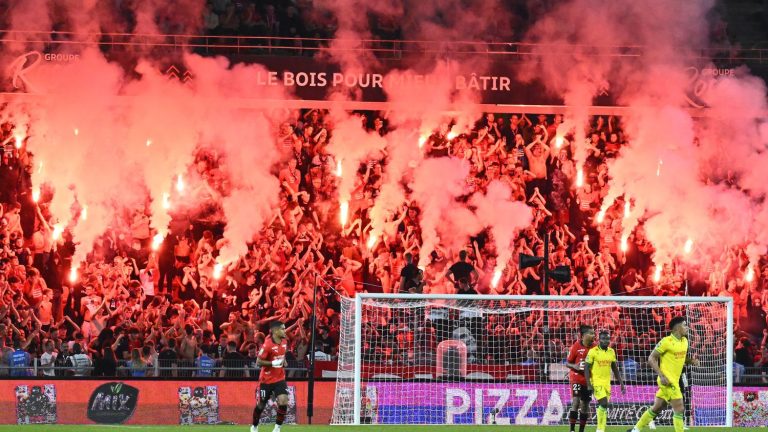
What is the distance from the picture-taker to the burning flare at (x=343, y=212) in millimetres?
24562

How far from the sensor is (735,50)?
2545 cm

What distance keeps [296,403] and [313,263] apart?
4792 mm

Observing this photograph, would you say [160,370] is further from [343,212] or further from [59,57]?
[59,57]

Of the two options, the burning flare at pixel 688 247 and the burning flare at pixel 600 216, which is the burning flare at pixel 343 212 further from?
the burning flare at pixel 688 247

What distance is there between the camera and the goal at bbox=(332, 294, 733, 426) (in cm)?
1886

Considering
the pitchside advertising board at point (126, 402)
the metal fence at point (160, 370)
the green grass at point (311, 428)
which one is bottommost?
the green grass at point (311, 428)

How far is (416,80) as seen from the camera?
2500cm

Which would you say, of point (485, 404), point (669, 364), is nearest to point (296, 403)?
point (485, 404)

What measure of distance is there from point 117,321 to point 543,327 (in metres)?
7.58

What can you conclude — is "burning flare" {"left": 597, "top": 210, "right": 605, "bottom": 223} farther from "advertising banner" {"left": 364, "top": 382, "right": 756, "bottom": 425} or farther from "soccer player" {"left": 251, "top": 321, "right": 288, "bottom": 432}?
"soccer player" {"left": 251, "top": 321, "right": 288, "bottom": 432}

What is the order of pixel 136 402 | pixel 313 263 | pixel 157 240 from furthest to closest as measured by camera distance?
pixel 157 240
pixel 313 263
pixel 136 402

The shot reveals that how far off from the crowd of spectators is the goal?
0.13 meters

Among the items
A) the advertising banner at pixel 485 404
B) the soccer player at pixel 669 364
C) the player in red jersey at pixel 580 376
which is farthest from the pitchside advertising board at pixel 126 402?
the soccer player at pixel 669 364

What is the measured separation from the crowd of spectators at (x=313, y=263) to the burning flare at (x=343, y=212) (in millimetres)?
101
